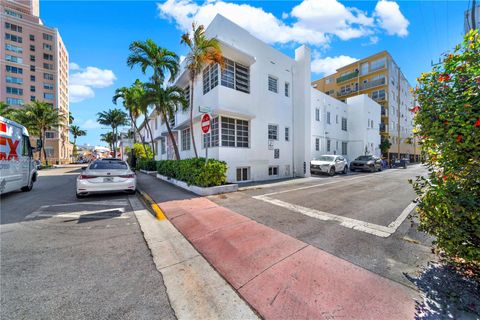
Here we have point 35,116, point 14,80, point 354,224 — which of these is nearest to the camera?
point 354,224

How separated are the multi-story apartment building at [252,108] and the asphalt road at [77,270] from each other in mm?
6151

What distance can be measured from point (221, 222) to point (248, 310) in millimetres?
2674

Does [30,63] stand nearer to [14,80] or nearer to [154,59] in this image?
[14,80]

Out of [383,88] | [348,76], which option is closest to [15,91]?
[348,76]

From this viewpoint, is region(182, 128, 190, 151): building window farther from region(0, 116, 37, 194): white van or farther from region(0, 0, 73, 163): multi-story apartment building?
region(0, 0, 73, 163): multi-story apartment building

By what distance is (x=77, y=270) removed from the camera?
2764mm

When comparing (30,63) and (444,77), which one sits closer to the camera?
(444,77)

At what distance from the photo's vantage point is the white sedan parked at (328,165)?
1488 centimetres

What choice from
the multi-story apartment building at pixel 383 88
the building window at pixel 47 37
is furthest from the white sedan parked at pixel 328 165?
the building window at pixel 47 37

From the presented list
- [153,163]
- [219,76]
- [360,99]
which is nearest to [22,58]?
[153,163]

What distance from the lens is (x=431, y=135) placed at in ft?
8.28

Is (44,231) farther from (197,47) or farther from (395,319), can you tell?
(197,47)

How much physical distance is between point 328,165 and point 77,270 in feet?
50.4

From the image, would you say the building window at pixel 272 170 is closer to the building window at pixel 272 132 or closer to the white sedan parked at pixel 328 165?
the building window at pixel 272 132
